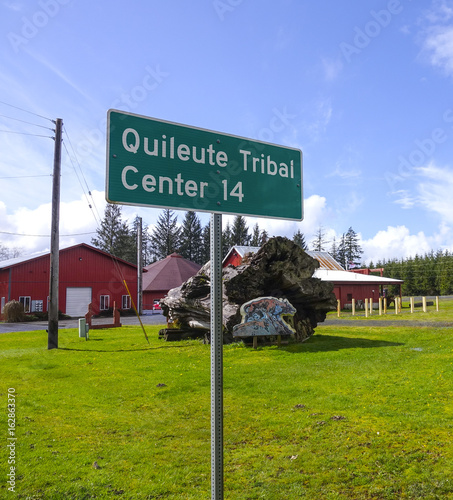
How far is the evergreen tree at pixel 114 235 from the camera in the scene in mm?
71750

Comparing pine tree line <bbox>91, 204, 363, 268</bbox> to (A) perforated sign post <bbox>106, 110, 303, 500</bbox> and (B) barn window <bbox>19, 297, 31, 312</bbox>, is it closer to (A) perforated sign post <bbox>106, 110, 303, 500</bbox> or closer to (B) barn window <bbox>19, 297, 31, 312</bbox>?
(B) barn window <bbox>19, 297, 31, 312</bbox>

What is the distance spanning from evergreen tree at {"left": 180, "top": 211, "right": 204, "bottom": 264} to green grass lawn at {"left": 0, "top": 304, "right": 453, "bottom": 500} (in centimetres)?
6335

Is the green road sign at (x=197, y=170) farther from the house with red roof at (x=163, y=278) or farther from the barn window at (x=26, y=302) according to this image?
the house with red roof at (x=163, y=278)

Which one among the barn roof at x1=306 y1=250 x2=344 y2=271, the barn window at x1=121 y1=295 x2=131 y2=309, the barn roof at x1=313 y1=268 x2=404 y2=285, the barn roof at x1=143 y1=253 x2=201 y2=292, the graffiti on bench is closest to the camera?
the graffiti on bench

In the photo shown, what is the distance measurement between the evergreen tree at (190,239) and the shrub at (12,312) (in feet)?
145

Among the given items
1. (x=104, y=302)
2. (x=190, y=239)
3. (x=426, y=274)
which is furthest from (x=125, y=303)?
(x=426, y=274)

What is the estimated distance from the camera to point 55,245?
55.2 feet

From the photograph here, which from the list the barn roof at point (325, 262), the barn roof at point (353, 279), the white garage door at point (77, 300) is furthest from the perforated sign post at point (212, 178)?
the barn roof at point (325, 262)

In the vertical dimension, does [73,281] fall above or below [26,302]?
above

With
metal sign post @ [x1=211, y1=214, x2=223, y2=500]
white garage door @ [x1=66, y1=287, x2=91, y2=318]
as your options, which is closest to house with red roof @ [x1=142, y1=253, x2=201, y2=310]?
white garage door @ [x1=66, y1=287, x2=91, y2=318]

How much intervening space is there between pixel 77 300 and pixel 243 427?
35.9 meters

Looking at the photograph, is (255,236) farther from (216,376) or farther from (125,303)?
(216,376)

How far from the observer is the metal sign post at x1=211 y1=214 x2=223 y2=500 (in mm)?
2455

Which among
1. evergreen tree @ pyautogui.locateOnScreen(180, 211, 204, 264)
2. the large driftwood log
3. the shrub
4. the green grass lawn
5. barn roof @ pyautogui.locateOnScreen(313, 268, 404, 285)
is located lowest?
the green grass lawn
